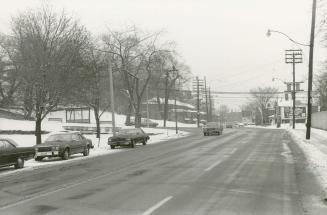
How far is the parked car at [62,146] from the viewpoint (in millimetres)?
25594

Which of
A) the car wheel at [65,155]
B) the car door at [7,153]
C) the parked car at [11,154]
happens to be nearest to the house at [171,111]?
the car wheel at [65,155]

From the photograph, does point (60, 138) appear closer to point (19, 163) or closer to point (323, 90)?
point (19, 163)

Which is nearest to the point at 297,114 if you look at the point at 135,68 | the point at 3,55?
the point at 135,68

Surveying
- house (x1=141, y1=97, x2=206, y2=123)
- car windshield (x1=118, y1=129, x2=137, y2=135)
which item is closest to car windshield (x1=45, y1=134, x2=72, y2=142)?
car windshield (x1=118, y1=129, x2=137, y2=135)

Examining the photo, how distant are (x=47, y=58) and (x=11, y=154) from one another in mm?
12328

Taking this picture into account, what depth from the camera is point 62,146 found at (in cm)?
2592

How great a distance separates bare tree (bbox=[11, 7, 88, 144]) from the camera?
32156mm

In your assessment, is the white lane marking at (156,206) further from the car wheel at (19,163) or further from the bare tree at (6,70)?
the bare tree at (6,70)

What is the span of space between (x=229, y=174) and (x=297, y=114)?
107947 mm

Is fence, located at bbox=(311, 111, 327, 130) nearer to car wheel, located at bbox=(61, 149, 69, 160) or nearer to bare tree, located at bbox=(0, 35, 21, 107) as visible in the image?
bare tree, located at bbox=(0, 35, 21, 107)

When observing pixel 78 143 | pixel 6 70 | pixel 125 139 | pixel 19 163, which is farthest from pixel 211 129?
pixel 19 163

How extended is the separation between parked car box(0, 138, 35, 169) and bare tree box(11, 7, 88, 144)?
9.87 metres

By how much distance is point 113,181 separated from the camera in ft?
49.6


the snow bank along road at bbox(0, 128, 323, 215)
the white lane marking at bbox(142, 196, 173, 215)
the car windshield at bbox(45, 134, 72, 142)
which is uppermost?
the car windshield at bbox(45, 134, 72, 142)
